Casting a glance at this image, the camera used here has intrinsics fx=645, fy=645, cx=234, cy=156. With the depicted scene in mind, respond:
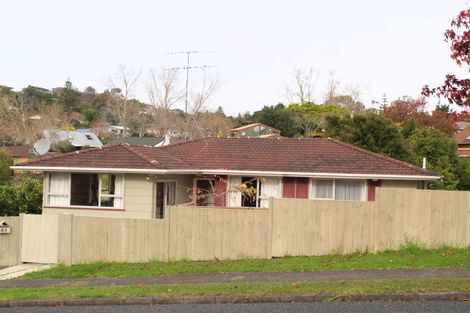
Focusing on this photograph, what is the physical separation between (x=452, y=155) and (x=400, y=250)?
24424mm

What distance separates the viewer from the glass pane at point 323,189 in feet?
78.5

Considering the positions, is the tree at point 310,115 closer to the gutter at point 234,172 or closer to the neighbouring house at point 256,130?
the neighbouring house at point 256,130

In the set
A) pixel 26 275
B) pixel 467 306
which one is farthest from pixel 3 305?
pixel 467 306

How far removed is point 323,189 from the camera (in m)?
24.0

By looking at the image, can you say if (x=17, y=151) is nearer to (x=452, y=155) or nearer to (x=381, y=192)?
(x=452, y=155)

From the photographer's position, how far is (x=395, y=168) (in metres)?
23.4

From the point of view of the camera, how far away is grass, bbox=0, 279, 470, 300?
1217cm

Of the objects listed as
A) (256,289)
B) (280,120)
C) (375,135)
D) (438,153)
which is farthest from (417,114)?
(256,289)

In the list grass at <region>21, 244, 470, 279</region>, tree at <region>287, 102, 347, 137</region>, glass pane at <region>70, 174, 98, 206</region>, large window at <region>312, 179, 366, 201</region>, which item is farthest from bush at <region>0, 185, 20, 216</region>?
tree at <region>287, 102, 347, 137</region>

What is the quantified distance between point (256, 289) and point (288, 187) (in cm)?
1179

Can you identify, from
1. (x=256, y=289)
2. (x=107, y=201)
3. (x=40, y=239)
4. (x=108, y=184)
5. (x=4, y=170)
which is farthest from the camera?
(x=4, y=170)

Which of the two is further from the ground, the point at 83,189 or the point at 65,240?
the point at 83,189

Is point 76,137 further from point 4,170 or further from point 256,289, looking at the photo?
point 256,289

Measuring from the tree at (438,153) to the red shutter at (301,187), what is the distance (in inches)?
621
